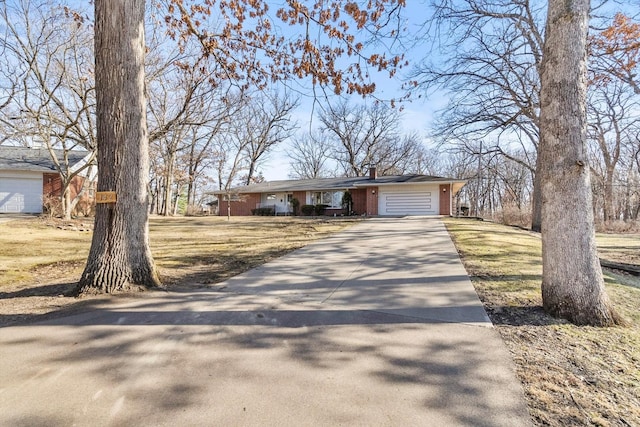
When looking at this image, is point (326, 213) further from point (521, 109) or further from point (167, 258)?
point (167, 258)

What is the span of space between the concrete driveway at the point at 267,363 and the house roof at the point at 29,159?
70.4ft

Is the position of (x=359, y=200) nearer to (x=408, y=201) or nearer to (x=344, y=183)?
(x=344, y=183)

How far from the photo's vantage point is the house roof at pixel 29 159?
1886 centimetres

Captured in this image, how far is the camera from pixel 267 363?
2402mm

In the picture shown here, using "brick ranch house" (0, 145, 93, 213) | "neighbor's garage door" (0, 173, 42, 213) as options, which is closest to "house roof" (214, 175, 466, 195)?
"brick ranch house" (0, 145, 93, 213)

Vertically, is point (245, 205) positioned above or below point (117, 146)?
below

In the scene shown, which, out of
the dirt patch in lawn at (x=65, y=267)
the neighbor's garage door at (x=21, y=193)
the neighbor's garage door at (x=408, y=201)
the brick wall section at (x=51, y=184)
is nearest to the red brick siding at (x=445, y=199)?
the neighbor's garage door at (x=408, y=201)

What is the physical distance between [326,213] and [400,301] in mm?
20641

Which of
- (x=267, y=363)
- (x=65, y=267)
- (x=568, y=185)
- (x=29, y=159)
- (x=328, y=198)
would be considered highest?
(x=29, y=159)

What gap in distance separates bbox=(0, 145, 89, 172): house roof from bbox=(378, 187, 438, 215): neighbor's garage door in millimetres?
20098

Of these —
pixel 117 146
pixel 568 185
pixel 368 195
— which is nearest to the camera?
pixel 568 185

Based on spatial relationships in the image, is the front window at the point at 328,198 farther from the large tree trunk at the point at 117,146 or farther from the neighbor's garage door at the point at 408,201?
the large tree trunk at the point at 117,146

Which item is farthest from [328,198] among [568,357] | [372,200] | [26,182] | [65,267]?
[568,357]

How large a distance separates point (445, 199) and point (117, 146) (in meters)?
19.8
